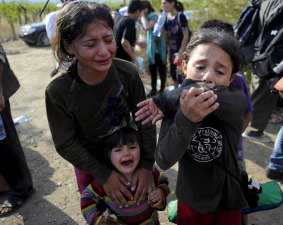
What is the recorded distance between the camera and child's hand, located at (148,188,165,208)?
1.73 m

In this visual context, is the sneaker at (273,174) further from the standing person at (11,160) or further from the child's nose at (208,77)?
the standing person at (11,160)

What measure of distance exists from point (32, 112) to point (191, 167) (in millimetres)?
4332

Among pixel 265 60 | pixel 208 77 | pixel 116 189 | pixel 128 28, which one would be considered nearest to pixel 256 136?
pixel 265 60

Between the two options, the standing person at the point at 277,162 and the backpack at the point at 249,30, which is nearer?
the standing person at the point at 277,162

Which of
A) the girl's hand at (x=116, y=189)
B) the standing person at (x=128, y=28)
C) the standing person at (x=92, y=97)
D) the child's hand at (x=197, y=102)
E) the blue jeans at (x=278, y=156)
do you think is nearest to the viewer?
the child's hand at (x=197, y=102)

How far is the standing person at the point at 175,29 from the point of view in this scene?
4945 mm

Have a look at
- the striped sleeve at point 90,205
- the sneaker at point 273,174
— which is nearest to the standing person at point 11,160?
the striped sleeve at point 90,205

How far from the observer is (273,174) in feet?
9.66

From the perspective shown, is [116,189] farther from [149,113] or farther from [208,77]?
[208,77]

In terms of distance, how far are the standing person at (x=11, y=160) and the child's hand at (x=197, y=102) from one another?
194 cm

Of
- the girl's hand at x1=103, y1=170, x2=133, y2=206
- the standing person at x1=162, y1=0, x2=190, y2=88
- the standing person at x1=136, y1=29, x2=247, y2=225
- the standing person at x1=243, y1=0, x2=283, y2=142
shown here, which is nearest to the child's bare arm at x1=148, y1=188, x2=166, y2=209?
the girl's hand at x1=103, y1=170, x2=133, y2=206

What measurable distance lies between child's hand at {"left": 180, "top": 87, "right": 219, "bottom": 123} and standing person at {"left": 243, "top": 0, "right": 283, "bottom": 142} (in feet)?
7.51

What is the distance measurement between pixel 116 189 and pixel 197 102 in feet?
2.84

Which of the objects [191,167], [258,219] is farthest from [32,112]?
[191,167]
